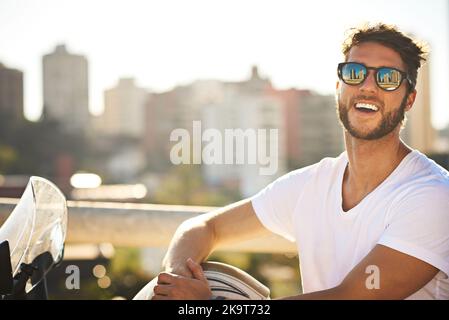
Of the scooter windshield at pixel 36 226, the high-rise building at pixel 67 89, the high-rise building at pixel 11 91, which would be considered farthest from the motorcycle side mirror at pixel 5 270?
the high-rise building at pixel 67 89

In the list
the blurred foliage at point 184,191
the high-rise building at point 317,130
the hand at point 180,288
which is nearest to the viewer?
the hand at point 180,288

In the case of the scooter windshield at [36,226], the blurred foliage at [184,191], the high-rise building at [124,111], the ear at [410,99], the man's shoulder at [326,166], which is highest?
the high-rise building at [124,111]

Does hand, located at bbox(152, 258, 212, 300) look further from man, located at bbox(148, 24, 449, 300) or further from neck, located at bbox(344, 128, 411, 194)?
neck, located at bbox(344, 128, 411, 194)

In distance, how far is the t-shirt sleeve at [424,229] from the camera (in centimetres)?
217

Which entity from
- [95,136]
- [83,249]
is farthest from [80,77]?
[83,249]

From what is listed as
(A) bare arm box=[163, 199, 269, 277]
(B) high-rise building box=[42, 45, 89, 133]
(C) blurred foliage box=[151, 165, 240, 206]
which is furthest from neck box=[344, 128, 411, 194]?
(B) high-rise building box=[42, 45, 89, 133]

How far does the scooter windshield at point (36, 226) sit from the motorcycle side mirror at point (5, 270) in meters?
0.09

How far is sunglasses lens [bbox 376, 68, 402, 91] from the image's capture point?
2.47 meters

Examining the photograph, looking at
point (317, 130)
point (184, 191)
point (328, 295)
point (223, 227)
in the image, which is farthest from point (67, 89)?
point (328, 295)

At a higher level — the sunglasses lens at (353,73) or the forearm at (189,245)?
the sunglasses lens at (353,73)

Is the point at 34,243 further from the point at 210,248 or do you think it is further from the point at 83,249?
the point at 83,249

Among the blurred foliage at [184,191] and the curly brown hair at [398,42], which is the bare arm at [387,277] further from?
the blurred foliage at [184,191]

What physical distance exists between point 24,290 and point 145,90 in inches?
3799

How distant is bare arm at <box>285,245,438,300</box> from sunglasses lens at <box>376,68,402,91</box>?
2.08 feet
